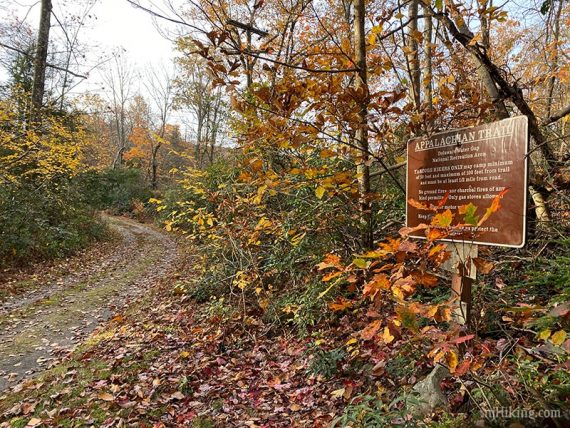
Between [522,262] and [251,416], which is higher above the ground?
[522,262]

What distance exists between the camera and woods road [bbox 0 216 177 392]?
5.80 m

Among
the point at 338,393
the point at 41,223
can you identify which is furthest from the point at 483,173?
the point at 41,223

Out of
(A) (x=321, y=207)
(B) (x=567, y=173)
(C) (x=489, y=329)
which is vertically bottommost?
(C) (x=489, y=329)

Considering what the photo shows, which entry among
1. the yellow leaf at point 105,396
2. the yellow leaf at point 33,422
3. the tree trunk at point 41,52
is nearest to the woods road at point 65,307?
the yellow leaf at point 33,422

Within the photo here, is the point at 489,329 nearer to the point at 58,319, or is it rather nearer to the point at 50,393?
the point at 50,393

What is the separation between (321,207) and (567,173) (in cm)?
301

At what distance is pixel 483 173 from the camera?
2.64 m

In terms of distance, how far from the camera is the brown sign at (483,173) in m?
2.43

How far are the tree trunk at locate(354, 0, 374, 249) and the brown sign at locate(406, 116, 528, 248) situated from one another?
0.62 m

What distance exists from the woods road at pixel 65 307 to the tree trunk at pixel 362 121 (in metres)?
5.29

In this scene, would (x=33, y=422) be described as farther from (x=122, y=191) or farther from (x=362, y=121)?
(x=122, y=191)

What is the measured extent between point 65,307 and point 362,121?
8.21 meters

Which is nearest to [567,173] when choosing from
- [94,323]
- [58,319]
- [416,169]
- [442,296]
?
[442,296]

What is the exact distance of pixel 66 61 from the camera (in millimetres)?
15086
